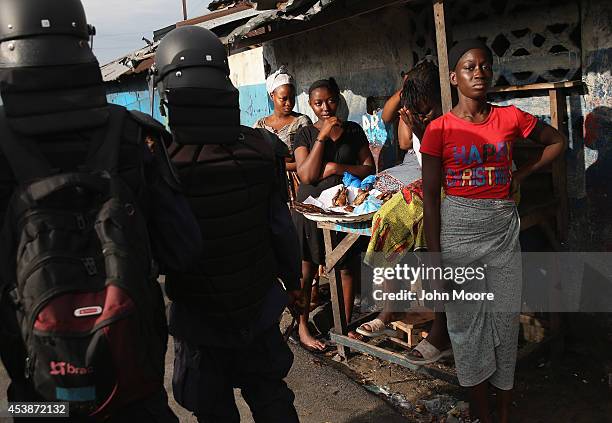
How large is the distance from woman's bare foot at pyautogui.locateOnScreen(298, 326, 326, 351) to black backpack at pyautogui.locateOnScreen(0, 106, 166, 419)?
286 cm

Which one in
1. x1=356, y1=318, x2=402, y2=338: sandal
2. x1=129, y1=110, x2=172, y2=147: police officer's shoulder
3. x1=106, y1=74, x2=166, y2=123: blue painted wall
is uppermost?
x1=106, y1=74, x2=166, y2=123: blue painted wall

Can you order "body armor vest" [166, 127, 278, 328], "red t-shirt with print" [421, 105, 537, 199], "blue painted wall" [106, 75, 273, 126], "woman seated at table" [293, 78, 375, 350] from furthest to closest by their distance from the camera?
"blue painted wall" [106, 75, 273, 126] < "woman seated at table" [293, 78, 375, 350] < "red t-shirt with print" [421, 105, 537, 199] < "body armor vest" [166, 127, 278, 328]

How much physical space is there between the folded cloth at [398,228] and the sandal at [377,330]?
900mm

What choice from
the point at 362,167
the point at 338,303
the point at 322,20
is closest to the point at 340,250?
the point at 338,303

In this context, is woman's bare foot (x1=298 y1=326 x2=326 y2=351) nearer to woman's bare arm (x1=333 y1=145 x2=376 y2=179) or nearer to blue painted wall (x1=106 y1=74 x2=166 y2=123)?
woman's bare arm (x1=333 y1=145 x2=376 y2=179)

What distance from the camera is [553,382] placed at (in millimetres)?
3676

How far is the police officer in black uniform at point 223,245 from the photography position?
2.11 metres

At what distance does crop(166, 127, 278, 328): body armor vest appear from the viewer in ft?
6.90

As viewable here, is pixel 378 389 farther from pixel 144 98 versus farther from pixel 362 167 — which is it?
pixel 144 98

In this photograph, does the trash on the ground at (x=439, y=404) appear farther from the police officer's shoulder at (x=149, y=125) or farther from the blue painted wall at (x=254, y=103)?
the blue painted wall at (x=254, y=103)

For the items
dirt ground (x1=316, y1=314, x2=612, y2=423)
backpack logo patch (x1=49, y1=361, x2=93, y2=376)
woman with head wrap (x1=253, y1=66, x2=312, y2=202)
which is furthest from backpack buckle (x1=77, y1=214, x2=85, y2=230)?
woman with head wrap (x1=253, y1=66, x2=312, y2=202)

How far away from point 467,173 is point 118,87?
12.8 metres

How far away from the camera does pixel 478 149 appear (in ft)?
9.08

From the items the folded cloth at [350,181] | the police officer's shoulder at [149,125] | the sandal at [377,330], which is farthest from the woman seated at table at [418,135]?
the police officer's shoulder at [149,125]
